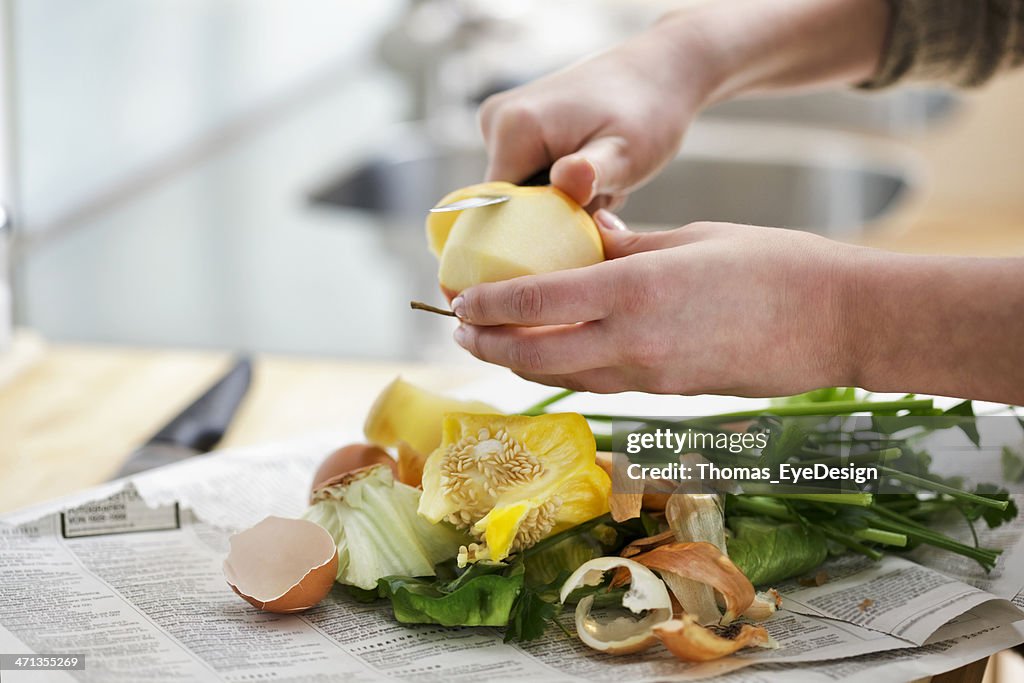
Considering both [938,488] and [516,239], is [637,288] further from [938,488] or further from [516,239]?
[938,488]

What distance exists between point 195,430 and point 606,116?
476 mm

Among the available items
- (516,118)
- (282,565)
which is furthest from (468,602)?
(516,118)

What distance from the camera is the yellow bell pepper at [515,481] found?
56 centimetres

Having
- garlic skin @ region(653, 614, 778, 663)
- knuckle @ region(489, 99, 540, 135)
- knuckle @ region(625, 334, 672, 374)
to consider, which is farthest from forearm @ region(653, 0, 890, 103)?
garlic skin @ region(653, 614, 778, 663)

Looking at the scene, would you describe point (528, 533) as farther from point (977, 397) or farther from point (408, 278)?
point (408, 278)

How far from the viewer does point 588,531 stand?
2.01 feet

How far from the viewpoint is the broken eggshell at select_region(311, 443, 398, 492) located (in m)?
0.69

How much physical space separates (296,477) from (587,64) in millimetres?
415

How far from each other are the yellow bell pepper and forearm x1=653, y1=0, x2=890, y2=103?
0.38 m

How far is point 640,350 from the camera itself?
1.73 ft

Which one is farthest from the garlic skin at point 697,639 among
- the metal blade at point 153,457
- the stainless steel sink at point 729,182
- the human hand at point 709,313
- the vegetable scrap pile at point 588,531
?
the stainless steel sink at point 729,182

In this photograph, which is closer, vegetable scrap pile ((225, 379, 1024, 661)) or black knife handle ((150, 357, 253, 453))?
vegetable scrap pile ((225, 379, 1024, 661))

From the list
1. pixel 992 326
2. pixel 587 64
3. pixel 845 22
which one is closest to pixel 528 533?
pixel 992 326

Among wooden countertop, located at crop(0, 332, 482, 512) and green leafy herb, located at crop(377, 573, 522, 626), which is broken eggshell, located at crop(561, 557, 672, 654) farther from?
wooden countertop, located at crop(0, 332, 482, 512)
